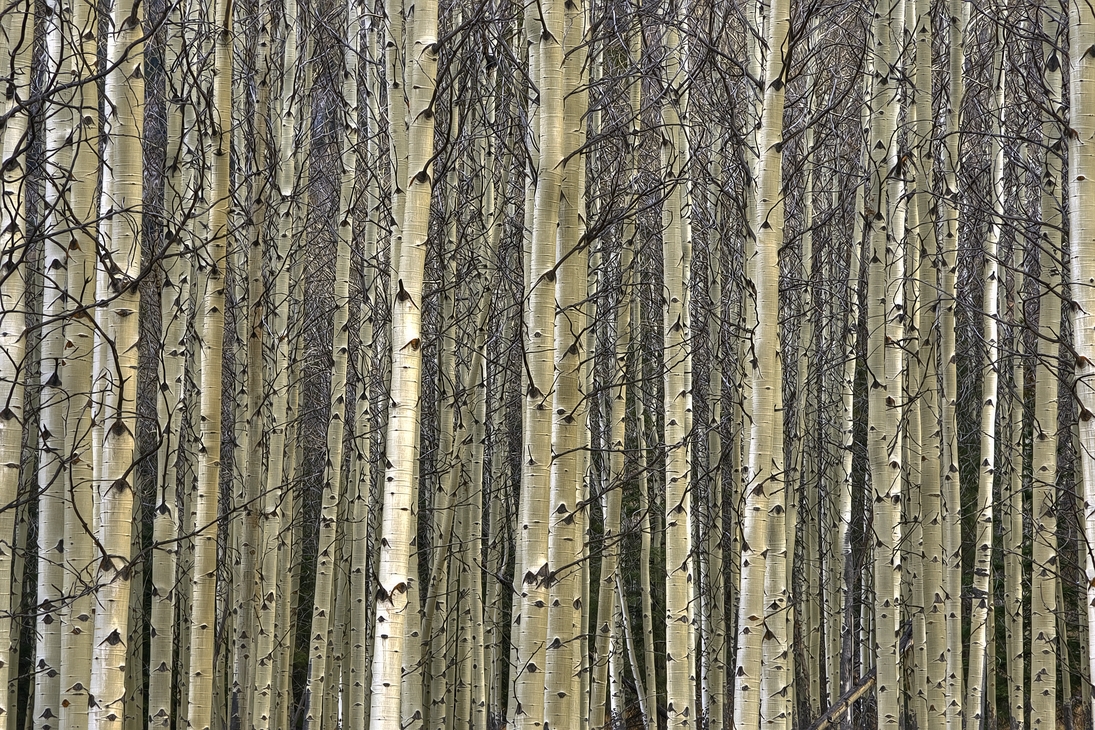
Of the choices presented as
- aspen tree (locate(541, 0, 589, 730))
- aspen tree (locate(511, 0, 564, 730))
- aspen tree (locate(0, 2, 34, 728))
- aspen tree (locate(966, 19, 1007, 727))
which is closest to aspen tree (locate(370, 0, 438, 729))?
aspen tree (locate(511, 0, 564, 730))

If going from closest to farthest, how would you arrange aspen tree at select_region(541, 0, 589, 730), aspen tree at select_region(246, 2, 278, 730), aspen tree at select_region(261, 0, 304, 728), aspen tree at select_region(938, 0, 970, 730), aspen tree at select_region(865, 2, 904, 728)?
1. aspen tree at select_region(541, 0, 589, 730)
2. aspen tree at select_region(865, 2, 904, 728)
3. aspen tree at select_region(246, 2, 278, 730)
4. aspen tree at select_region(938, 0, 970, 730)
5. aspen tree at select_region(261, 0, 304, 728)

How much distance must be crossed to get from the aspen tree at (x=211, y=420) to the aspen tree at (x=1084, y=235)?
328cm

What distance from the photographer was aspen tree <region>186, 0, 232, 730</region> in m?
4.11

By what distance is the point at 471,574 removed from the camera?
7.31m

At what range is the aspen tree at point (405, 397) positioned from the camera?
3.01 meters

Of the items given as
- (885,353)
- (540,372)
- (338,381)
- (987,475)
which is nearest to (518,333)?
(540,372)

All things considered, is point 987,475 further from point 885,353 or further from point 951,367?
point 885,353

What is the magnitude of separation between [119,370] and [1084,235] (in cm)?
343

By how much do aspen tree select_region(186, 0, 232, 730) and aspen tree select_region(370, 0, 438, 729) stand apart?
1.17m

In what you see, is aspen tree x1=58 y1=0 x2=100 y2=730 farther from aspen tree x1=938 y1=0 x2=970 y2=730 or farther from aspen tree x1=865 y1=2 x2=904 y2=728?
aspen tree x1=938 y1=0 x2=970 y2=730

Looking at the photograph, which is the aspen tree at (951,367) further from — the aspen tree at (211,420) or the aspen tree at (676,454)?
the aspen tree at (211,420)

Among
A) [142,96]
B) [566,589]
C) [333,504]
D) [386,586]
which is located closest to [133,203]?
[142,96]

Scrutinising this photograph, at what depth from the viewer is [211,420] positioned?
4.14 m

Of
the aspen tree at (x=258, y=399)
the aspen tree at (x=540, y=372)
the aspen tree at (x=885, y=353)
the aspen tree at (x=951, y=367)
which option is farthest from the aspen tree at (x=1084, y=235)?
the aspen tree at (x=258, y=399)
